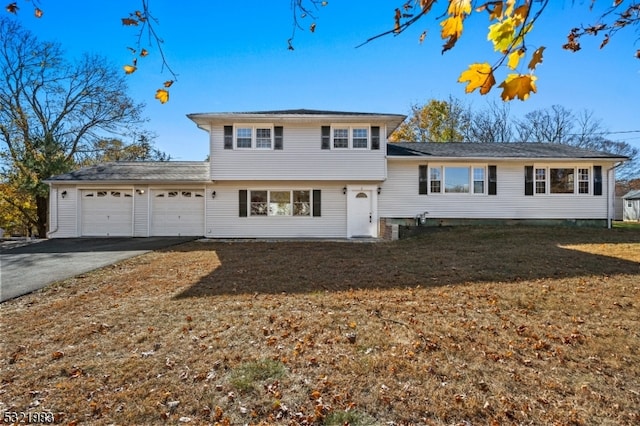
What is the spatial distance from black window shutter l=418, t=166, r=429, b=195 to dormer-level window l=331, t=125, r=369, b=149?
288 centimetres

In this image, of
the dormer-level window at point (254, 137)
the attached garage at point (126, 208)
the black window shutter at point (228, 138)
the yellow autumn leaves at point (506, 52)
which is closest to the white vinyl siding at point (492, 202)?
the dormer-level window at point (254, 137)

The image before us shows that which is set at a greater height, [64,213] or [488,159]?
[488,159]

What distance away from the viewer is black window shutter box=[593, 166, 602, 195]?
15.0 m

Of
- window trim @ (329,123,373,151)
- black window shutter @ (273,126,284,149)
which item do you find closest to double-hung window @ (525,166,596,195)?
window trim @ (329,123,373,151)

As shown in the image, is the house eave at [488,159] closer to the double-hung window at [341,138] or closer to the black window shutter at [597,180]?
the black window shutter at [597,180]

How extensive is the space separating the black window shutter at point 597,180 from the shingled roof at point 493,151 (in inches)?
25.6

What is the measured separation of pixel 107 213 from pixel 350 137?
38.6 ft

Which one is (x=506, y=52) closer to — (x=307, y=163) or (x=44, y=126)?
(x=307, y=163)

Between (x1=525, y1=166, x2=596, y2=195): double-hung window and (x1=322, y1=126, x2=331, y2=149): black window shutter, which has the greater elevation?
(x1=322, y1=126, x2=331, y2=149): black window shutter

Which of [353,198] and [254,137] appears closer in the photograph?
[254,137]

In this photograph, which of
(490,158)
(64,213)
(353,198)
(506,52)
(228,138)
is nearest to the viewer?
(506,52)

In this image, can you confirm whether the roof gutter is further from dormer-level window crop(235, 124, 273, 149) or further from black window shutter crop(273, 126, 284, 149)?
dormer-level window crop(235, 124, 273, 149)

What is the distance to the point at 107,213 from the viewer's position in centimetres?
1536

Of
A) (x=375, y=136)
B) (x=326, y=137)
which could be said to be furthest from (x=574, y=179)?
(x=326, y=137)
